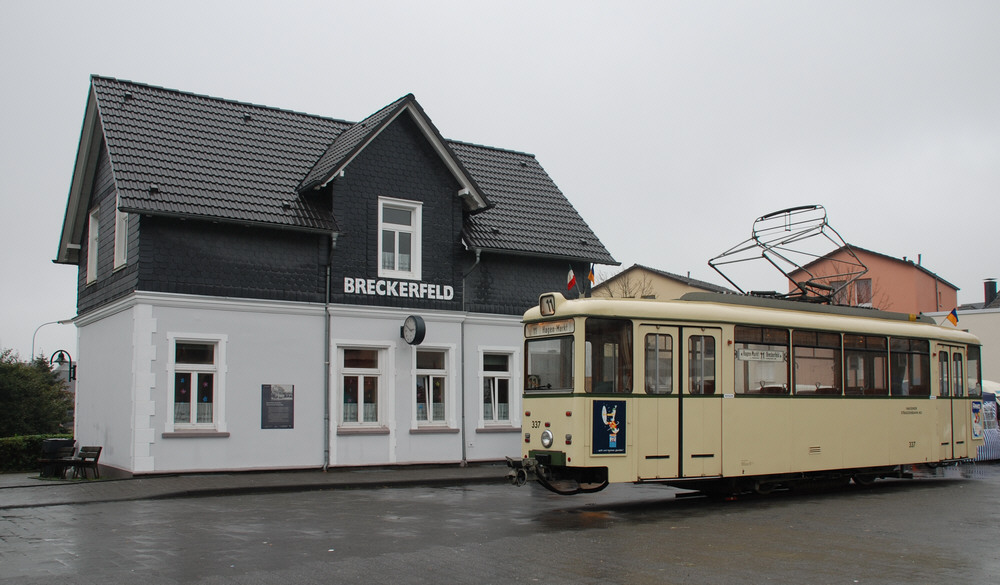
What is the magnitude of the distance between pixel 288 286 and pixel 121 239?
3.85 meters

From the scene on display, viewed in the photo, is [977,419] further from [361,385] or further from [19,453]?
[19,453]

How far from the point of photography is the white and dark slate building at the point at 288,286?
18.7m

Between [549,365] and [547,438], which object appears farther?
[549,365]

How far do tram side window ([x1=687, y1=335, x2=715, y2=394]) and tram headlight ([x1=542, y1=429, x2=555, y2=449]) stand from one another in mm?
2327

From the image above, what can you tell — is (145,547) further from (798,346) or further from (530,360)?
(798,346)

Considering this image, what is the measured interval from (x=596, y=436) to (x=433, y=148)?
35.1ft

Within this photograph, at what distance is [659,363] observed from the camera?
1418 centimetres

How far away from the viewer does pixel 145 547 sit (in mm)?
10430

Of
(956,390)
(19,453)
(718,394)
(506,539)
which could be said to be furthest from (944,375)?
(19,453)

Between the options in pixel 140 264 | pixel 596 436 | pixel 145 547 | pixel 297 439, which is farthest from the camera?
pixel 297 439

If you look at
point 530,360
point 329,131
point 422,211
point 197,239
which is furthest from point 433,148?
point 530,360

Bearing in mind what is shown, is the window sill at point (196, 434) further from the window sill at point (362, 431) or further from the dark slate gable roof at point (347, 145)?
the dark slate gable roof at point (347, 145)

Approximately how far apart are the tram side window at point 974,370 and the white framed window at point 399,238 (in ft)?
40.3

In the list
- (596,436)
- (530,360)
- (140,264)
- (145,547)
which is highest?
(140,264)
